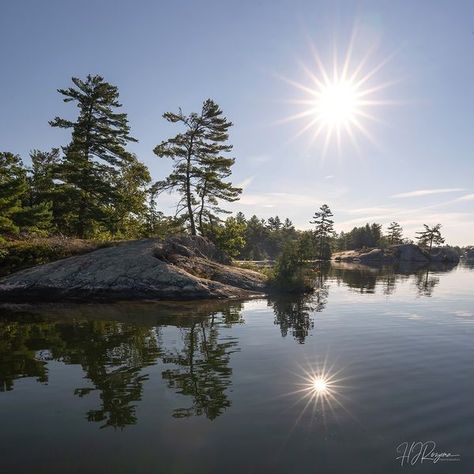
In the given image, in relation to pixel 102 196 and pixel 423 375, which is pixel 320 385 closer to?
pixel 423 375

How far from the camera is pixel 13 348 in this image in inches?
435

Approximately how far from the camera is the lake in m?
5.35

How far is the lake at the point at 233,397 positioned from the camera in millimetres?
5348

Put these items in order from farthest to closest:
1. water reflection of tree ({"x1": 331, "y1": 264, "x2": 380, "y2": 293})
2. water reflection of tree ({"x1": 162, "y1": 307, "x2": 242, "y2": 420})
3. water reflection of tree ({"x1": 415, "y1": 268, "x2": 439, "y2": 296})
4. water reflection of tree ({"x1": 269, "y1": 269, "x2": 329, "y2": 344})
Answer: water reflection of tree ({"x1": 331, "y1": 264, "x2": 380, "y2": 293}), water reflection of tree ({"x1": 415, "y1": 268, "x2": 439, "y2": 296}), water reflection of tree ({"x1": 269, "y1": 269, "x2": 329, "y2": 344}), water reflection of tree ({"x1": 162, "y1": 307, "x2": 242, "y2": 420})

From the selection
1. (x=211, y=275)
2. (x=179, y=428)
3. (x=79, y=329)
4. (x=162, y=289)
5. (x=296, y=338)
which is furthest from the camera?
(x=211, y=275)

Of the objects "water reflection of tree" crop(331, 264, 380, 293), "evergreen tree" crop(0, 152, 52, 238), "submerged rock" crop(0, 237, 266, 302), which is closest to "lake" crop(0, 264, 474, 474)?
"submerged rock" crop(0, 237, 266, 302)

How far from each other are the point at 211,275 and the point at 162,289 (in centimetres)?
513

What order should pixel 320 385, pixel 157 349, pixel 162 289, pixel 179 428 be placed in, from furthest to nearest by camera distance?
pixel 162 289 → pixel 157 349 → pixel 320 385 → pixel 179 428

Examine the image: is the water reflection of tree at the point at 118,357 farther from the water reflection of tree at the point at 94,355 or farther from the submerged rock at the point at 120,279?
the submerged rock at the point at 120,279

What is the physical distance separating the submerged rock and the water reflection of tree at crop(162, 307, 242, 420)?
8081mm

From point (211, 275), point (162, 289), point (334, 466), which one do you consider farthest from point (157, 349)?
point (211, 275)
